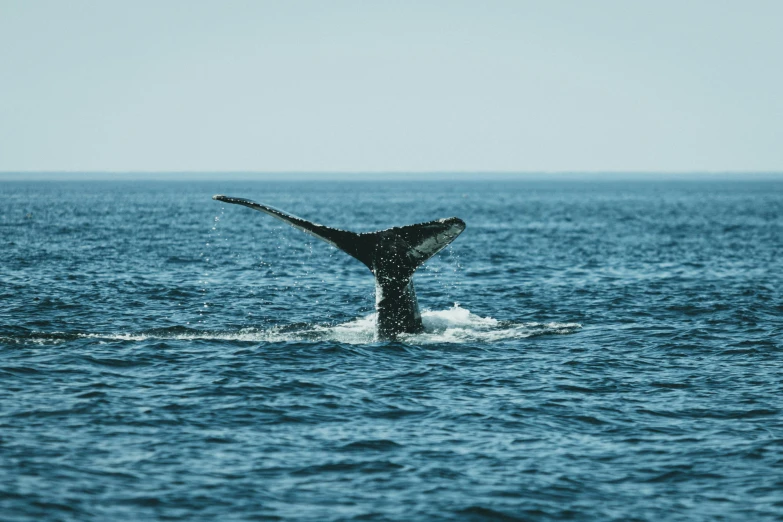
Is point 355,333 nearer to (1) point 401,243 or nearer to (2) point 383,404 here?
(1) point 401,243

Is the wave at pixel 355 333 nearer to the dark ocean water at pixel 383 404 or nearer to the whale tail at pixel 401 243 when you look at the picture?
the dark ocean water at pixel 383 404

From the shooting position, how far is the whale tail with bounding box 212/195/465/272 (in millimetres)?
17969

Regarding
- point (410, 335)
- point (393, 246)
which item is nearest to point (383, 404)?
point (393, 246)

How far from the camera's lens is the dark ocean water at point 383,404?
37.9 ft

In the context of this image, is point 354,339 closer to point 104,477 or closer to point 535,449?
point 535,449

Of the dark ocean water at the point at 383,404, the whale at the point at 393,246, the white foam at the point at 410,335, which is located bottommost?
the dark ocean water at the point at 383,404

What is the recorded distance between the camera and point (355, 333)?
21156 mm

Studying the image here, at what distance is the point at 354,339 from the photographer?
20.4 m

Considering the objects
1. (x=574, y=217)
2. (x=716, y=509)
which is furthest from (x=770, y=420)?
(x=574, y=217)

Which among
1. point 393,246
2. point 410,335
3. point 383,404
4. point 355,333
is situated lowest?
point 383,404

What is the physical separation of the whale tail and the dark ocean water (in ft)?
6.00

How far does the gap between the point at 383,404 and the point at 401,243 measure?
401 cm

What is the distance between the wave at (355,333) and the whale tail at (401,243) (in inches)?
81.6

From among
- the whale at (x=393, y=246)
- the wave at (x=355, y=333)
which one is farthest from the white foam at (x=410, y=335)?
the whale at (x=393, y=246)
